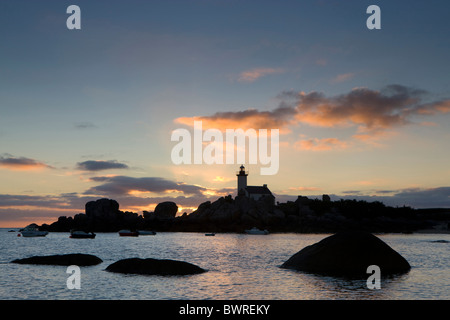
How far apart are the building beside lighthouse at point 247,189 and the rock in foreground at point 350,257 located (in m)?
120

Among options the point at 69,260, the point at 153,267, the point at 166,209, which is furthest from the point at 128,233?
the point at 153,267

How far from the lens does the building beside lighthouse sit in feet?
515

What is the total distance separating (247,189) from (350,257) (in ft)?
411

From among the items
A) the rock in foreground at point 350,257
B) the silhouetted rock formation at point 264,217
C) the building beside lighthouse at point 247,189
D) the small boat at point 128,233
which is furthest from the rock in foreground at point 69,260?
the building beside lighthouse at point 247,189

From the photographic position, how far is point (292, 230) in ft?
440

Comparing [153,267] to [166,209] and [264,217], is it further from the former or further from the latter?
[166,209]

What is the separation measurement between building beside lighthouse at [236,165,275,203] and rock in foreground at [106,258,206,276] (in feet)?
399

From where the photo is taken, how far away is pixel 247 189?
158 m

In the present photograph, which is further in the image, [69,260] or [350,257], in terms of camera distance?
[69,260]

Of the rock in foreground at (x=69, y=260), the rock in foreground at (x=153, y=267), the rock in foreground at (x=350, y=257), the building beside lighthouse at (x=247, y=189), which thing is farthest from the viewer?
the building beside lighthouse at (x=247, y=189)

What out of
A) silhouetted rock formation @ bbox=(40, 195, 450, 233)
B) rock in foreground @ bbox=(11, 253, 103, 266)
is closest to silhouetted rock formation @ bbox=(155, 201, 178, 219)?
silhouetted rock formation @ bbox=(40, 195, 450, 233)

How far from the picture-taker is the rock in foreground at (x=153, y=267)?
32.6 m

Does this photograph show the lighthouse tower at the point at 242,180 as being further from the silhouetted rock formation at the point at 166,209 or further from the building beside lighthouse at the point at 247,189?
the silhouetted rock formation at the point at 166,209
